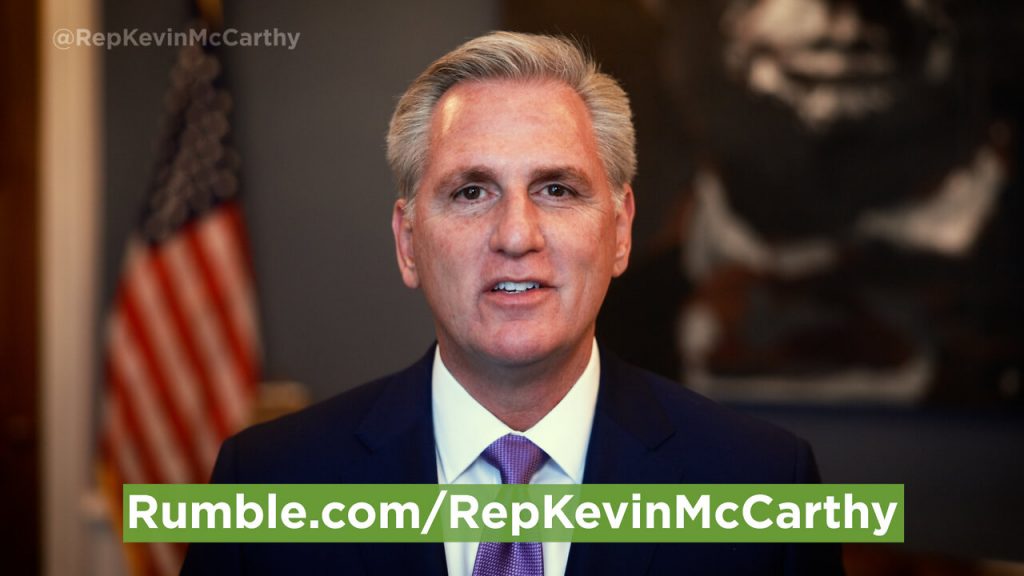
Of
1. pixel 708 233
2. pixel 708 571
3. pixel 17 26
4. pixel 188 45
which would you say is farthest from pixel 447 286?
pixel 17 26

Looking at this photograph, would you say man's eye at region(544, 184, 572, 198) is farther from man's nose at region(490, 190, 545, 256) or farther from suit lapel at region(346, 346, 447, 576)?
suit lapel at region(346, 346, 447, 576)

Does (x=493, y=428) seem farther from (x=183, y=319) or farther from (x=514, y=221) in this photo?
(x=183, y=319)

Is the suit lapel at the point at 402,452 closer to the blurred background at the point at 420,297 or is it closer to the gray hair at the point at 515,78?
the gray hair at the point at 515,78

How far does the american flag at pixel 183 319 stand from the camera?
2.84 meters

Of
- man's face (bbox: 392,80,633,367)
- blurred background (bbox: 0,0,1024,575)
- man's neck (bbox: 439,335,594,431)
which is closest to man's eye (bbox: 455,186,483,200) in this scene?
man's face (bbox: 392,80,633,367)

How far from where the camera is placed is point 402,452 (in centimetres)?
128

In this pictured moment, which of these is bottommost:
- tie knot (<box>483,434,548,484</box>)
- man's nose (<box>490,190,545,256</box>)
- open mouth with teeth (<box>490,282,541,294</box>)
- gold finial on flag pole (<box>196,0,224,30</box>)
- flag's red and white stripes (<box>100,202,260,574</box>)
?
tie knot (<box>483,434,548,484</box>)

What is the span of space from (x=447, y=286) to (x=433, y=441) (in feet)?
0.75

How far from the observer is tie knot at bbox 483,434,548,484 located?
4.08 feet

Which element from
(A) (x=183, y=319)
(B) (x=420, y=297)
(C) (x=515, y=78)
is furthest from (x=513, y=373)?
(A) (x=183, y=319)

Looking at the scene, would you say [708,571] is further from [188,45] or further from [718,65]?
[188,45]

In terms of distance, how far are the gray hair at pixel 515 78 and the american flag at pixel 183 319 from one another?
1.68 meters

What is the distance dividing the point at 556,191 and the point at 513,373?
24cm

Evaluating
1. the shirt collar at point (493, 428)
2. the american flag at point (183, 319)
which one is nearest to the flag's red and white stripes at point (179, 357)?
the american flag at point (183, 319)
